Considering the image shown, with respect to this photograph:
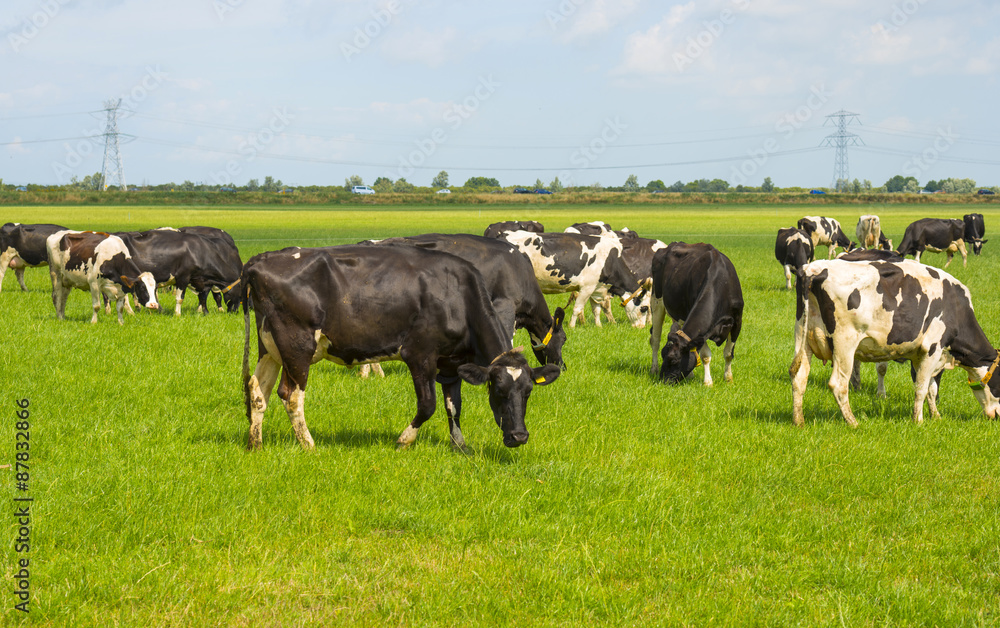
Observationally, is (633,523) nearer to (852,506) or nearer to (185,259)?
(852,506)

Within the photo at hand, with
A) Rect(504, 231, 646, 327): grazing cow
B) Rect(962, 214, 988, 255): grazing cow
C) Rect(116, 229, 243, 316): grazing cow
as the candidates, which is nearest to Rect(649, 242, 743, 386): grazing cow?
Rect(504, 231, 646, 327): grazing cow

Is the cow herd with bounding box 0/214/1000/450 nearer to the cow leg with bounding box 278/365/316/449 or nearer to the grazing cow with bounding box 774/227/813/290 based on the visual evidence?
the cow leg with bounding box 278/365/316/449

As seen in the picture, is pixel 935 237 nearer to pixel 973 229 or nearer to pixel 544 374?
pixel 973 229

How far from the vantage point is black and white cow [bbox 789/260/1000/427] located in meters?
10.2

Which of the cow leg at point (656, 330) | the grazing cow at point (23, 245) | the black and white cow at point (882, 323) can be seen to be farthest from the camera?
the grazing cow at point (23, 245)

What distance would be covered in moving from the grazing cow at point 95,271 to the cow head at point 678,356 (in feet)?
42.6

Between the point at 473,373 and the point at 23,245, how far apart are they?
21050mm

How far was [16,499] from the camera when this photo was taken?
284 inches

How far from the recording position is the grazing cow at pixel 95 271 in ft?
64.7

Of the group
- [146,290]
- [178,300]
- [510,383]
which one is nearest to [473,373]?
[510,383]

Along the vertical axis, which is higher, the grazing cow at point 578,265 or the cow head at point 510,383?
the grazing cow at point 578,265

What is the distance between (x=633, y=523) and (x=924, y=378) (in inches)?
216

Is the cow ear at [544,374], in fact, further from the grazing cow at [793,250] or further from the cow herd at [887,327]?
the grazing cow at [793,250]

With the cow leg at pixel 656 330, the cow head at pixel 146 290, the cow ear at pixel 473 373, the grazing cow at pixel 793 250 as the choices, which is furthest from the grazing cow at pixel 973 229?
the cow ear at pixel 473 373
